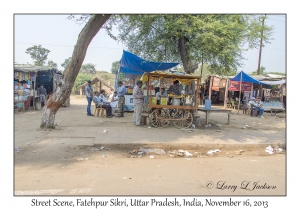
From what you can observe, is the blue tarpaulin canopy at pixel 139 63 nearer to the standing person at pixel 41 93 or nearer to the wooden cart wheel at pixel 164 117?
the wooden cart wheel at pixel 164 117

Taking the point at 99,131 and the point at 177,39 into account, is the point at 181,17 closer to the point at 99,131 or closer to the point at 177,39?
the point at 177,39

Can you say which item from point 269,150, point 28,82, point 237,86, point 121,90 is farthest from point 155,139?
point 237,86

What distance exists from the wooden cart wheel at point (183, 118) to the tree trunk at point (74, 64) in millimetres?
4068

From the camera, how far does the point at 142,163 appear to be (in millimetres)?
5426

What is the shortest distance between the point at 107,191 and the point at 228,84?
17.2 m

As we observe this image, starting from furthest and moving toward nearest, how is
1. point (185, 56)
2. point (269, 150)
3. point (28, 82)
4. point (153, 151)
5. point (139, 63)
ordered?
point (28, 82) < point (185, 56) < point (139, 63) < point (269, 150) < point (153, 151)

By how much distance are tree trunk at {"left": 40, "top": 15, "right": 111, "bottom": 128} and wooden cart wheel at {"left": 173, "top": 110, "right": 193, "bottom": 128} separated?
4068 millimetres

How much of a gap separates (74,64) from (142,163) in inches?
165

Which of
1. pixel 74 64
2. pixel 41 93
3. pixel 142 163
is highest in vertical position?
pixel 74 64

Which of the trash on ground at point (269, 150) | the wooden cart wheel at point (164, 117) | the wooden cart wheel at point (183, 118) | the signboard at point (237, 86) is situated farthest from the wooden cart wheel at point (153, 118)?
the signboard at point (237, 86)

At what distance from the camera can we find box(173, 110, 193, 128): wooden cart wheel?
921 cm

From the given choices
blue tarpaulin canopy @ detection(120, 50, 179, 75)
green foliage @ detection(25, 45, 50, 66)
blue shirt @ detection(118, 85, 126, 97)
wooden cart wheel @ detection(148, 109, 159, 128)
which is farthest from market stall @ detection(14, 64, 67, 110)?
green foliage @ detection(25, 45, 50, 66)

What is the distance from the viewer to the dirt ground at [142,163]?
403cm

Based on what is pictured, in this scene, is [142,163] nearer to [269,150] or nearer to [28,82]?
[269,150]
